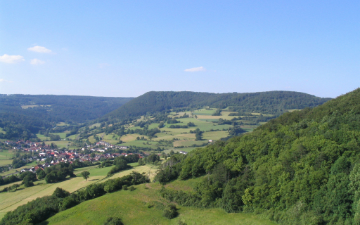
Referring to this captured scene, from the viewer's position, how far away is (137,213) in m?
29.2

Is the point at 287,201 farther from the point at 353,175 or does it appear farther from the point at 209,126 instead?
the point at 209,126

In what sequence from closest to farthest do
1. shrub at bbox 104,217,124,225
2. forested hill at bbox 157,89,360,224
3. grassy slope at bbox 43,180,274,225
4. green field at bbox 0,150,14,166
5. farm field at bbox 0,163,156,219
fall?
forested hill at bbox 157,89,360,224, grassy slope at bbox 43,180,274,225, shrub at bbox 104,217,124,225, farm field at bbox 0,163,156,219, green field at bbox 0,150,14,166

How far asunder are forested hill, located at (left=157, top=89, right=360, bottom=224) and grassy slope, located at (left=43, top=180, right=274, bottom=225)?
156 centimetres

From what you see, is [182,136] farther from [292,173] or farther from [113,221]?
[292,173]

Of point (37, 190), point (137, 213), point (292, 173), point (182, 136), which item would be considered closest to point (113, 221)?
point (137, 213)

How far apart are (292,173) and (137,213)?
1982cm

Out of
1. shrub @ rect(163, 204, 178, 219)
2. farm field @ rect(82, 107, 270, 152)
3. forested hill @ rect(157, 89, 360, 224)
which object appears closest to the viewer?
forested hill @ rect(157, 89, 360, 224)

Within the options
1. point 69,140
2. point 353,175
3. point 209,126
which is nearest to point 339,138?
point 353,175

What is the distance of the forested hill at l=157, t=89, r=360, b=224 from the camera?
20625mm

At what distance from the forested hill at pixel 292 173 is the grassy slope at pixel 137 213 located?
1.56m

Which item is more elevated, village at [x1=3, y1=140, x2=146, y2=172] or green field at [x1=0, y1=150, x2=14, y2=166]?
green field at [x1=0, y1=150, x2=14, y2=166]

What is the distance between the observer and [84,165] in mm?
76875

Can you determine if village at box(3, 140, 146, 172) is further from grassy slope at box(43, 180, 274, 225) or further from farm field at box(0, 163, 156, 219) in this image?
grassy slope at box(43, 180, 274, 225)

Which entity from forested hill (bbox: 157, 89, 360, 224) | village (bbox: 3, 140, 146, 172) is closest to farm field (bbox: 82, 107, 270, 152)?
village (bbox: 3, 140, 146, 172)
